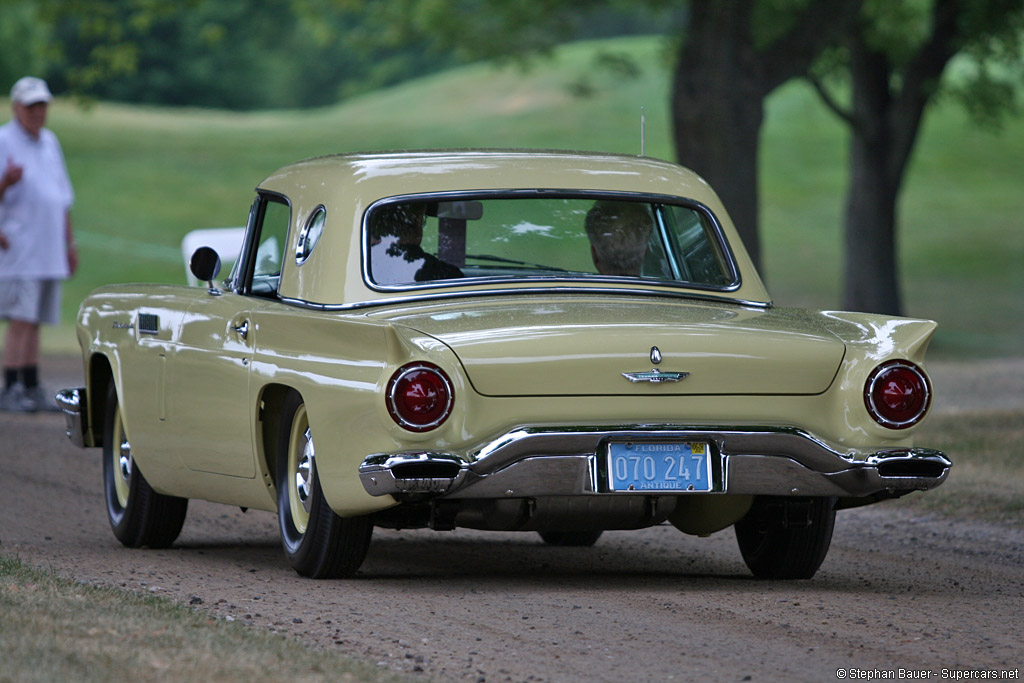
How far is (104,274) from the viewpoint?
35656 mm

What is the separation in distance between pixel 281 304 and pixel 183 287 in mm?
1076

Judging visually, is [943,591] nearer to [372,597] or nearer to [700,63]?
[372,597]

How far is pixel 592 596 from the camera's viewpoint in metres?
6.27

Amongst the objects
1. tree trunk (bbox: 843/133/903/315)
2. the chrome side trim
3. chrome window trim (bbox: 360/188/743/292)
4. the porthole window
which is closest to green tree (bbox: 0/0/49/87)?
tree trunk (bbox: 843/133/903/315)

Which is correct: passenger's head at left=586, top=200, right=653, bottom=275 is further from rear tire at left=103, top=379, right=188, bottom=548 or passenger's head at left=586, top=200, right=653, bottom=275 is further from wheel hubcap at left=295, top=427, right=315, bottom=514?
rear tire at left=103, top=379, right=188, bottom=548

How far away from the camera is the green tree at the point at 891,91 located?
23.9m

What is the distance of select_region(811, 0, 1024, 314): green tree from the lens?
23.9m

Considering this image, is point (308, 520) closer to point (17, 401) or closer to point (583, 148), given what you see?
point (17, 401)

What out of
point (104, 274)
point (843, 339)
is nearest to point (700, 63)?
point (843, 339)

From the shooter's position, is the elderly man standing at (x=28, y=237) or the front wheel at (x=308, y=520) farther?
the elderly man standing at (x=28, y=237)

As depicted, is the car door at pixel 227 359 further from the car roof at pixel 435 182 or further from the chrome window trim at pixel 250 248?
the car roof at pixel 435 182

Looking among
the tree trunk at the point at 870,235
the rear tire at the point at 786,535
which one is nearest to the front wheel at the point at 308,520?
the rear tire at the point at 786,535

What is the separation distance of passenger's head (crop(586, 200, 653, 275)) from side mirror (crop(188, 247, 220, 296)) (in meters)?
1.61

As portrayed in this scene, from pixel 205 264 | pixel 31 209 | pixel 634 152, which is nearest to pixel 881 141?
pixel 31 209
